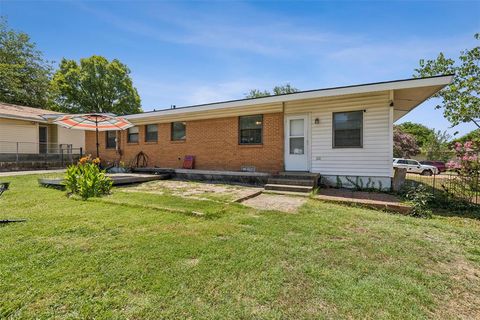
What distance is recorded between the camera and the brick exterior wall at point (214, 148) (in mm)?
8844

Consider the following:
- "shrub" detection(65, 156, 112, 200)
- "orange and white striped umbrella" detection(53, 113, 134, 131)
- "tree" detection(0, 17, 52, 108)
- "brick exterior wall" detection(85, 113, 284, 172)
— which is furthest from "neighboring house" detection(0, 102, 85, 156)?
"shrub" detection(65, 156, 112, 200)

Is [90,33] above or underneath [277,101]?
above

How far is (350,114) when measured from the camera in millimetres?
7586

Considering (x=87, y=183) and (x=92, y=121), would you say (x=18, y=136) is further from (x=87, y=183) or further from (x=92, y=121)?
(x=87, y=183)

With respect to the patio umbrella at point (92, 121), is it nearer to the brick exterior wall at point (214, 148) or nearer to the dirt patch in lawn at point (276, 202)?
the brick exterior wall at point (214, 148)

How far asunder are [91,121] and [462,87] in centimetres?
1730

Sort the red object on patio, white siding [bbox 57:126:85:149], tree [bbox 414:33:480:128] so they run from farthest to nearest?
white siding [bbox 57:126:85:149] → tree [bbox 414:33:480:128] → the red object on patio

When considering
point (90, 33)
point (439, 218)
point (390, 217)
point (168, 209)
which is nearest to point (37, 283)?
point (168, 209)

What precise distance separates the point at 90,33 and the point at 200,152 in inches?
299

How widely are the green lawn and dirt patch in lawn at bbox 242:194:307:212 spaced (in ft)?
2.03

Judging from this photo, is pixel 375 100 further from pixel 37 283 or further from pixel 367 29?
pixel 37 283

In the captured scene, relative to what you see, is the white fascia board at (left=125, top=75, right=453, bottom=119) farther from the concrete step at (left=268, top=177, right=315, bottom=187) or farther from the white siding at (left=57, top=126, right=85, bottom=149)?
the white siding at (left=57, top=126, right=85, bottom=149)

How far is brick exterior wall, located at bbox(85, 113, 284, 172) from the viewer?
29.0ft

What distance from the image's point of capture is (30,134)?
1644cm
